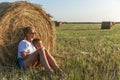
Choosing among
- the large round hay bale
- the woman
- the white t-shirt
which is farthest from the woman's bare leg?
the large round hay bale

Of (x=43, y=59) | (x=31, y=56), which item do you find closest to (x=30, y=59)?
(x=31, y=56)

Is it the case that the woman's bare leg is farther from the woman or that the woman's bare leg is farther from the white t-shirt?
the white t-shirt

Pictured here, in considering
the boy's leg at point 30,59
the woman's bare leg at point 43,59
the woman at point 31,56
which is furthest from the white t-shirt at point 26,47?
the woman's bare leg at point 43,59

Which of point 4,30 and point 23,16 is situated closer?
point 4,30

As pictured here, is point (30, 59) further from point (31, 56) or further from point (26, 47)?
point (26, 47)

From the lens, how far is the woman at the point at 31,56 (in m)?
7.41

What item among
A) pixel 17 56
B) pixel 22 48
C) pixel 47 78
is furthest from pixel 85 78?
pixel 17 56

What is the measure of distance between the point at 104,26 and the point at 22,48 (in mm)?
18722

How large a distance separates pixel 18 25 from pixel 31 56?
153cm

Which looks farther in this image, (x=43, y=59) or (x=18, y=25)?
(x=18, y=25)

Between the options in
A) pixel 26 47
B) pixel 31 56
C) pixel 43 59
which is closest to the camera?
pixel 43 59

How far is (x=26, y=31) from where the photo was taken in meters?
8.29

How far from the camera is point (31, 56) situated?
7.69 metres

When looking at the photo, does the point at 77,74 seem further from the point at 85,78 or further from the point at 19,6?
the point at 19,6
